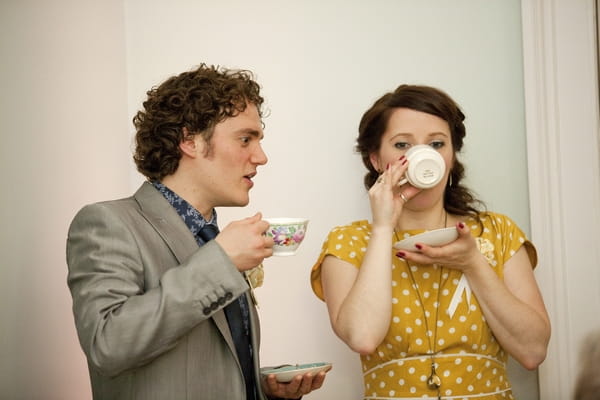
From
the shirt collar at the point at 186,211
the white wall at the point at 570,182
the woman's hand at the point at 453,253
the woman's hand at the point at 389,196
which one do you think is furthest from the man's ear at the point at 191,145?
the white wall at the point at 570,182

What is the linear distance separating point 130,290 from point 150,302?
2.6 inches

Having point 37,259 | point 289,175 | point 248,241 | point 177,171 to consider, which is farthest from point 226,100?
point 289,175

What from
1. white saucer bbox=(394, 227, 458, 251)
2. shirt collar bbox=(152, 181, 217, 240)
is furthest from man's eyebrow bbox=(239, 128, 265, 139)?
white saucer bbox=(394, 227, 458, 251)

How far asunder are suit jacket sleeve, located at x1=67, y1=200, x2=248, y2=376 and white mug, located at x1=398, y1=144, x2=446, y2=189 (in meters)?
0.73

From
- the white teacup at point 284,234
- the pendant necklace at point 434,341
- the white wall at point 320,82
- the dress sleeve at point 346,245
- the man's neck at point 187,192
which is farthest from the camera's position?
the white wall at point 320,82

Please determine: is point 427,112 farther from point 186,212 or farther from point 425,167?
point 186,212

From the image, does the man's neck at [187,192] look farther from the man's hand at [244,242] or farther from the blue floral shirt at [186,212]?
the man's hand at [244,242]

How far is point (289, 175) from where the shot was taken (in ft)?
7.95

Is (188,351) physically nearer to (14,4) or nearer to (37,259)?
(37,259)

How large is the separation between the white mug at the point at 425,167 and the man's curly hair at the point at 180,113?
19.3 inches

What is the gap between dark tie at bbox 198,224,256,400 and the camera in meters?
1.50

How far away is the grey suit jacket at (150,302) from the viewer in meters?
1.18

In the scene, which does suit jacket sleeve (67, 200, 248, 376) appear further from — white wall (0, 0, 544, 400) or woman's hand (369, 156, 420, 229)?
white wall (0, 0, 544, 400)

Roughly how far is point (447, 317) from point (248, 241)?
80cm
